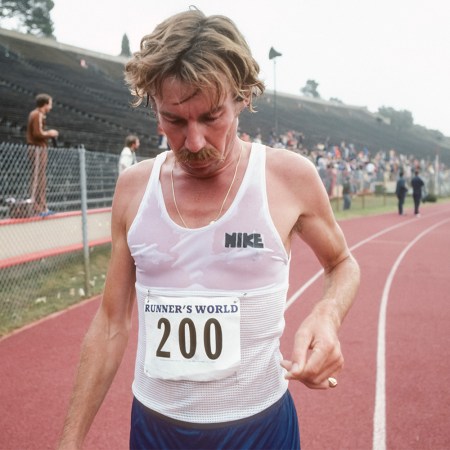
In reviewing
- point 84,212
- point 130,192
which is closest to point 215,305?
point 130,192

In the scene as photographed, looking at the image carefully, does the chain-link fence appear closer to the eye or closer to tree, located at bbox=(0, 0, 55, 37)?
the eye

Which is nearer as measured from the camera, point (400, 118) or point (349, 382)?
point (349, 382)

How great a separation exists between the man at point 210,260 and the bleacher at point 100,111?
2.41 feet

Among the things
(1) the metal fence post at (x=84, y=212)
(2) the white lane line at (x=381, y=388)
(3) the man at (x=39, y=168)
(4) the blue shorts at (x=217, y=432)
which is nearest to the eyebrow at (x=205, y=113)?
(4) the blue shorts at (x=217, y=432)

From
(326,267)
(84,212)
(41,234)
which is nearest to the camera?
(326,267)

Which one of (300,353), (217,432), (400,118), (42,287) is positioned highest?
(400,118)

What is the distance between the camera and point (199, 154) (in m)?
1.46

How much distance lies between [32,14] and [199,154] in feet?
217

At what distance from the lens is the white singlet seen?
4.66ft

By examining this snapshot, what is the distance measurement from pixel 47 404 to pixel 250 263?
11.2 feet

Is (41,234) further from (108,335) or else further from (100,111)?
(100,111)

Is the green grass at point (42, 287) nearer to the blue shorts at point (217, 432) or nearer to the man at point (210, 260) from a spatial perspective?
the blue shorts at point (217, 432)

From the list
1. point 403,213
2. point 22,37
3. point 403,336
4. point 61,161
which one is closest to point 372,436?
point 403,336

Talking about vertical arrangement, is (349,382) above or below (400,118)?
below
